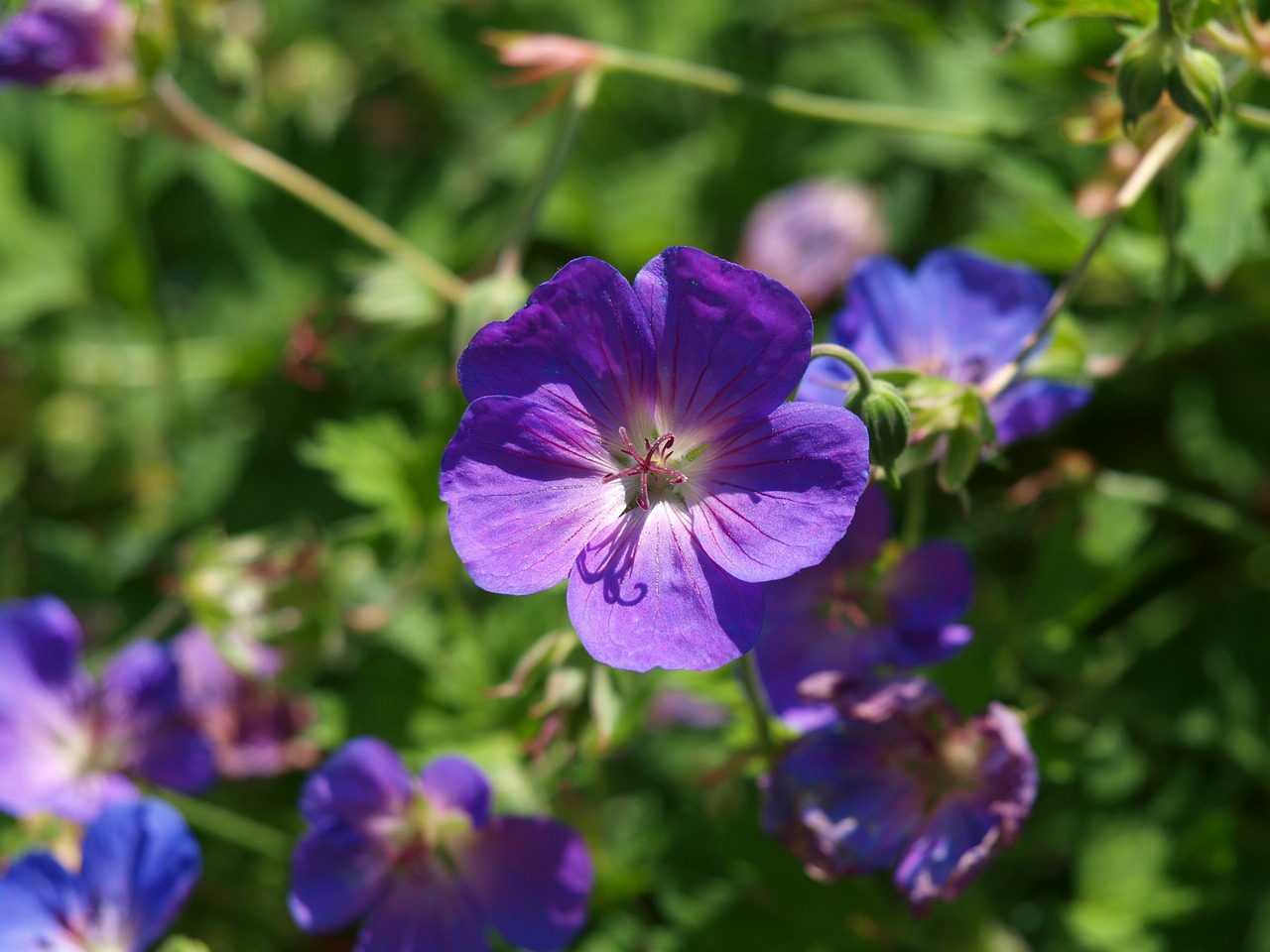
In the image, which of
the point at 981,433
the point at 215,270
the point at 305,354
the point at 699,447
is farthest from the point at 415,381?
the point at 981,433

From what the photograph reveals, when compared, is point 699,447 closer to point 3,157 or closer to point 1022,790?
point 1022,790

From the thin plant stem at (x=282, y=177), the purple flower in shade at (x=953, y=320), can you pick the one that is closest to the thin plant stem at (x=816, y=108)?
the purple flower in shade at (x=953, y=320)

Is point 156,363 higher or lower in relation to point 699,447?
lower

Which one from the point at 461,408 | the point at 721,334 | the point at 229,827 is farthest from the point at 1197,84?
the point at 229,827

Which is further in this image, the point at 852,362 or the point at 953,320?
the point at 953,320

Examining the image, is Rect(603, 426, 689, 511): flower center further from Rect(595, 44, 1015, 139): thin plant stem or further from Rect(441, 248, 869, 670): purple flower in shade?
Rect(595, 44, 1015, 139): thin plant stem

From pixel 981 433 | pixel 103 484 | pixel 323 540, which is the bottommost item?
pixel 103 484

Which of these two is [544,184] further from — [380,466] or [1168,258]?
[1168,258]
